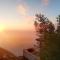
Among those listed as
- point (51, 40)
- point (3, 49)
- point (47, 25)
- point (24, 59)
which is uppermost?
point (47, 25)

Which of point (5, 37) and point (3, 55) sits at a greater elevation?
point (5, 37)

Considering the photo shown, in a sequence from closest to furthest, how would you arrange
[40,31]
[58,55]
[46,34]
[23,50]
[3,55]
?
[58,55] < [46,34] < [40,31] < [3,55] < [23,50]

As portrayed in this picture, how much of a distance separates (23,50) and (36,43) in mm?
569

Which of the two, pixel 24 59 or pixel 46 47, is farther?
pixel 24 59

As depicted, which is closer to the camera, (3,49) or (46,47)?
(46,47)

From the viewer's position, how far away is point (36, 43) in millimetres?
4324

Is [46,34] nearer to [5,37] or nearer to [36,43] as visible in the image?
[36,43]

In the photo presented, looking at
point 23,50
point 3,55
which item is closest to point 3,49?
point 3,55

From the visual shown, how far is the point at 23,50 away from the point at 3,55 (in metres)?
0.57

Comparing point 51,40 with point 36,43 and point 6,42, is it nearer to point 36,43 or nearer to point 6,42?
point 36,43

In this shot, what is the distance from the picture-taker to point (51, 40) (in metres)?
3.41

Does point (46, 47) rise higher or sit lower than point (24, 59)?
higher

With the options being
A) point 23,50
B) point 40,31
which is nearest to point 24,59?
point 23,50

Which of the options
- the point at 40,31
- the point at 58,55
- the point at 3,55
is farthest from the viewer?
the point at 3,55
